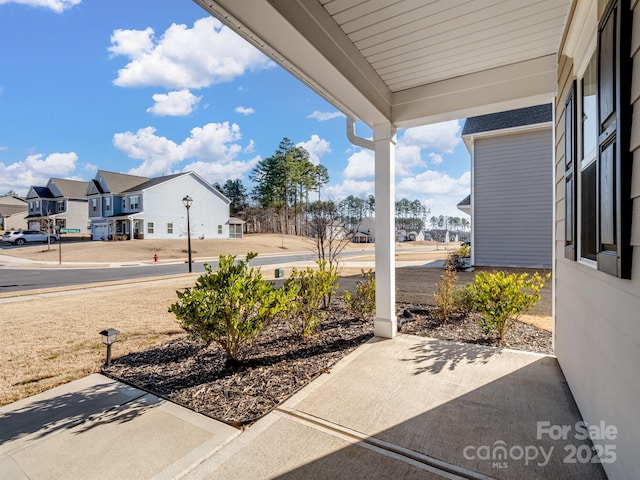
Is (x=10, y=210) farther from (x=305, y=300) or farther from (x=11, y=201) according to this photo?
(x=305, y=300)

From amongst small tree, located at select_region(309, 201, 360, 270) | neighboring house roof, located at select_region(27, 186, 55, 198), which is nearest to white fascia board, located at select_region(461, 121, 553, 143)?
small tree, located at select_region(309, 201, 360, 270)

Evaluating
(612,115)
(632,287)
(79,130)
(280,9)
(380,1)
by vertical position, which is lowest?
(632,287)

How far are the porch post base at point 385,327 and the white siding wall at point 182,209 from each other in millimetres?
28103

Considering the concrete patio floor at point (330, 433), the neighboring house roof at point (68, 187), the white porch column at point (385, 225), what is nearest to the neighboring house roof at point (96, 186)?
the neighboring house roof at point (68, 187)

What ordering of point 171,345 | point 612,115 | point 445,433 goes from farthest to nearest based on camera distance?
1. point 171,345
2. point 445,433
3. point 612,115

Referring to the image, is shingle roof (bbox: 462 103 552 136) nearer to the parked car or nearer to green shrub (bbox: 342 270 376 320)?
green shrub (bbox: 342 270 376 320)

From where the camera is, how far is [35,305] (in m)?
6.59

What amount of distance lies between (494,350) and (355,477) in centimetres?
254

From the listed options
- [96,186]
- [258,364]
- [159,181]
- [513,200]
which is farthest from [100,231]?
[513,200]

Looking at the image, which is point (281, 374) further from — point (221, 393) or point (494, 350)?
point (494, 350)

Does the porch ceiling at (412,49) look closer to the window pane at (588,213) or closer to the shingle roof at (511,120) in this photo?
the window pane at (588,213)

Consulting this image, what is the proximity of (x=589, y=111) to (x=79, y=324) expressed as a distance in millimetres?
6853

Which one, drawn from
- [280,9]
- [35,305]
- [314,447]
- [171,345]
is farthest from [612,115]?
[35,305]

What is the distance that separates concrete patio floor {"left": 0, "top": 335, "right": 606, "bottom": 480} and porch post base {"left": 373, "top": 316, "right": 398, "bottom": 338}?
1.02 m
